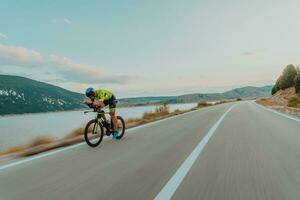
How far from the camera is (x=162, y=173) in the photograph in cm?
579

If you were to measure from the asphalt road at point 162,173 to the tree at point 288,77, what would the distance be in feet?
344

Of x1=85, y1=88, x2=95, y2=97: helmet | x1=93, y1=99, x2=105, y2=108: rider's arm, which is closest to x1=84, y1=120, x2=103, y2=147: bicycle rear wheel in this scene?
x1=93, y1=99, x2=105, y2=108: rider's arm

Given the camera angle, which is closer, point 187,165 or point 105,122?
point 187,165

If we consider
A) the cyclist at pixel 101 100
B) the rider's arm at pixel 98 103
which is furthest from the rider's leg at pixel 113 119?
the rider's arm at pixel 98 103

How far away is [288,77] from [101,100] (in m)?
106

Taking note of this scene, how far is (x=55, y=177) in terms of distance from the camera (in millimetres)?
5711

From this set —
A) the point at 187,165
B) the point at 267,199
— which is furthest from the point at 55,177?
the point at 267,199

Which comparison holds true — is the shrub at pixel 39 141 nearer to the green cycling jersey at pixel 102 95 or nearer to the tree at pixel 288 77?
the green cycling jersey at pixel 102 95

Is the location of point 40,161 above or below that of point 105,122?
below

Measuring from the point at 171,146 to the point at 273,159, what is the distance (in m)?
3.04

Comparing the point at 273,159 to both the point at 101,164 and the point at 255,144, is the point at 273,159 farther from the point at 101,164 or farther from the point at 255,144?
the point at 101,164

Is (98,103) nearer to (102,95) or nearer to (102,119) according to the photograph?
(102,95)

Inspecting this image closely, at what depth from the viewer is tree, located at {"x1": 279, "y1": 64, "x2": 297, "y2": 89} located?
346ft

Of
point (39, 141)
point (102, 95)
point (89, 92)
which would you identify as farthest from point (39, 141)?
point (89, 92)
